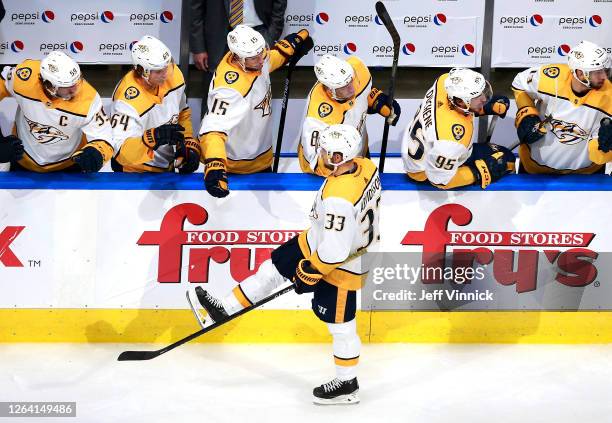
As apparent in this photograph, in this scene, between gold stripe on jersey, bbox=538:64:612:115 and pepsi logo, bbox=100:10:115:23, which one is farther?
pepsi logo, bbox=100:10:115:23

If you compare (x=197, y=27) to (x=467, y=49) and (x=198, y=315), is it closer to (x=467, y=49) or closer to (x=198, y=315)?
(x=467, y=49)

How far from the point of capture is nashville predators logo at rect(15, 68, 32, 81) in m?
6.20

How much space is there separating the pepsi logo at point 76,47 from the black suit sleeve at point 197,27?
87cm

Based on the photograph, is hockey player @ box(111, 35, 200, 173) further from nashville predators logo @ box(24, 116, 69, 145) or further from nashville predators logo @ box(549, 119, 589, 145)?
nashville predators logo @ box(549, 119, 589, 145)

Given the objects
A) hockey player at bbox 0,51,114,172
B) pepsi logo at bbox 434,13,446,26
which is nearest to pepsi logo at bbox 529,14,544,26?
pepsi logo at bbox 434,13,446,26

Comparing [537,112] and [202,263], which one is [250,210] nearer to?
[202,263]

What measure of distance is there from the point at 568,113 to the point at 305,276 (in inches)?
77.9

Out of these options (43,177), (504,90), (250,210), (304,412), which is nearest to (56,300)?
(43,177)

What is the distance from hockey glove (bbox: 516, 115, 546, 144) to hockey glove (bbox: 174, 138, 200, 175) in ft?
6.35

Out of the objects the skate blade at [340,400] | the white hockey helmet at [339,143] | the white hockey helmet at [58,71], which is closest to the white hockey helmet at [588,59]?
the white hockey helmet at [339,143]

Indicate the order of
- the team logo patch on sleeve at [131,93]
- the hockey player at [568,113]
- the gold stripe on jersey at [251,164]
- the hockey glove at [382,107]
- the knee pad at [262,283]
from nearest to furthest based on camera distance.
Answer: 1. the knee pad at [262,283]
2. the hockey player at [568,113]
3. the team logo patch on sleeve at [131,93]
4. the hockey glove at [382,107]
5. the gold stripe on jersey at [251,164]

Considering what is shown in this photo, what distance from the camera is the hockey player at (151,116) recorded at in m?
6.14

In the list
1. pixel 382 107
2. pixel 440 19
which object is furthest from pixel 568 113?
pixel 440 19

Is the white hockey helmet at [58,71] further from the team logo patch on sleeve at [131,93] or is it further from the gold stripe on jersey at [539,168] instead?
the gold stripe on jersey at [539,168]
